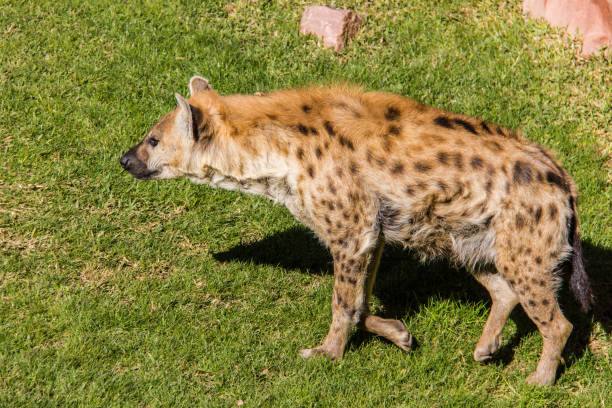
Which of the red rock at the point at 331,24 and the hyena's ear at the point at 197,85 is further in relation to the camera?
the red rock at the point at 331,24

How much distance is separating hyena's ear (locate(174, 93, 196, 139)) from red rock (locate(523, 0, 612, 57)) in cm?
399

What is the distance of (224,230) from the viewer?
5902 mm

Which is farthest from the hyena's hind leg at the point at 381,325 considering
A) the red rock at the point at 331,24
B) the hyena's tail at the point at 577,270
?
the red rock at the point at 331,24

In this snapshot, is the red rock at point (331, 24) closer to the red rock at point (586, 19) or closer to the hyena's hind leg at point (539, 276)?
the red rock at point (586, 19)

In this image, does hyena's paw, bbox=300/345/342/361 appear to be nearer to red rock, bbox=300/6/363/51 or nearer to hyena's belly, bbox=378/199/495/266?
hyena's belly, bbox=378/199/495/266

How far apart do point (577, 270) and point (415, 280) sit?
52.0 inches

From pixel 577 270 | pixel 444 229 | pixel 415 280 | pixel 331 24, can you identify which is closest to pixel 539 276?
pixel 577 270

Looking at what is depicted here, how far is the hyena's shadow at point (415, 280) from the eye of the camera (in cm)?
524

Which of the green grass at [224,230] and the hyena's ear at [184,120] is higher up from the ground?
the hyena's ear at [184,120]

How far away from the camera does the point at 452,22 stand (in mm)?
7461

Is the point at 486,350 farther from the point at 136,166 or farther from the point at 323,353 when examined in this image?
the point at 136,166

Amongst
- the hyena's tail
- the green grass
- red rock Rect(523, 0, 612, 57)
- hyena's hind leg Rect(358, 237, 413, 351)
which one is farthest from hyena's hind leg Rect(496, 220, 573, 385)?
red rock Rect(523, 0, 612, 57)

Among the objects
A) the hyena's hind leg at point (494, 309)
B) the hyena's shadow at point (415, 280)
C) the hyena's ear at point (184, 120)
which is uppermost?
the hyena's ear at point (184, 120)

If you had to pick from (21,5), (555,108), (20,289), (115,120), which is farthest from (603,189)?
(21,5)
